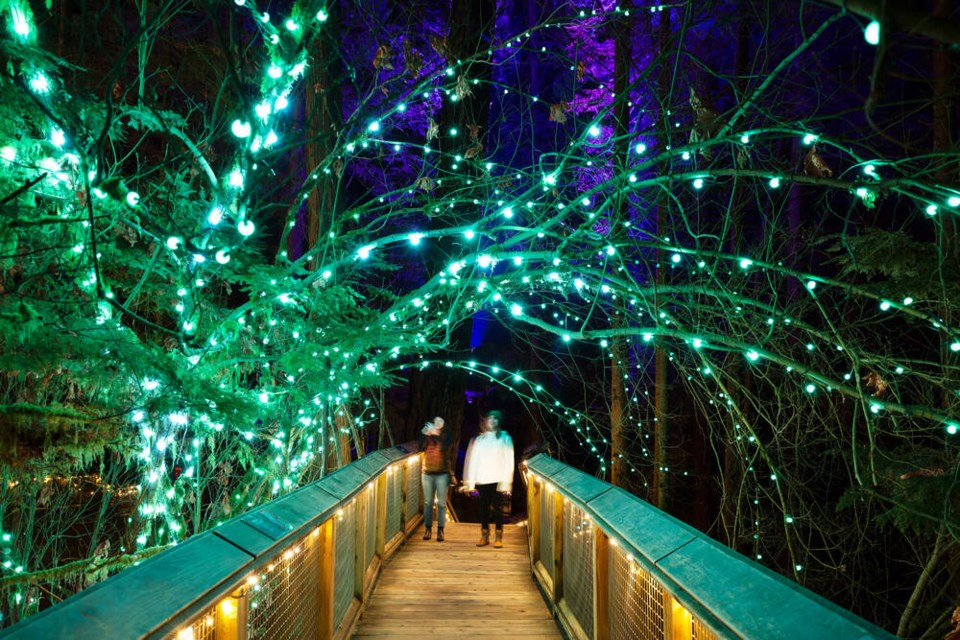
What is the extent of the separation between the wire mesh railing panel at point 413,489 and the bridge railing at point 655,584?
4008 millimetres

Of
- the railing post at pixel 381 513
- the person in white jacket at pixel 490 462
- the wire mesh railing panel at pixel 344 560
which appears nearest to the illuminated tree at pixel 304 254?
the railing post at pixel 381 513

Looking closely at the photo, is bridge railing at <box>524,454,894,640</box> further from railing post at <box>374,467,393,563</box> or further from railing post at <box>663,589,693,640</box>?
railing post at <box>374,467,393,563</box>

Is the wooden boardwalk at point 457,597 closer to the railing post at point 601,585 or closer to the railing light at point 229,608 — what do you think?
the railing post at point 601,585

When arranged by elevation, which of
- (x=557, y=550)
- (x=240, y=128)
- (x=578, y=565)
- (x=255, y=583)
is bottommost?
(x=557, y=550)

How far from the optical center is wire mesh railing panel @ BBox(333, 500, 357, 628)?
4.61 metres

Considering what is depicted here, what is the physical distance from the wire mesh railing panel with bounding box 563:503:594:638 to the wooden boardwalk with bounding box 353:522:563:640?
1.32 feet

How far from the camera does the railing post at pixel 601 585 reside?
159 inches

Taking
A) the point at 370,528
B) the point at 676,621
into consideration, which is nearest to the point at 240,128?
the point at 676,621

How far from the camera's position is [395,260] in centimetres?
1520

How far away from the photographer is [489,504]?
339 inches

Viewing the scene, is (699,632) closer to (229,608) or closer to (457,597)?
(229,608)

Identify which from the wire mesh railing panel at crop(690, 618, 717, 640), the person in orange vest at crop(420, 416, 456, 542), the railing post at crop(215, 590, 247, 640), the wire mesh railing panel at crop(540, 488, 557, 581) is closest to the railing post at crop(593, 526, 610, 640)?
the wire mesh railing panel at crop(690, 618, 717, 640)

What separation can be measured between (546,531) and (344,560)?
2.45 meters

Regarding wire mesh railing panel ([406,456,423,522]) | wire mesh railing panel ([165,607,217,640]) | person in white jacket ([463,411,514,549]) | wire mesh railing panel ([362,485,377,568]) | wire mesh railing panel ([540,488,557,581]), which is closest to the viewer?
wire mesh railing panel ([165,607,217,640])
